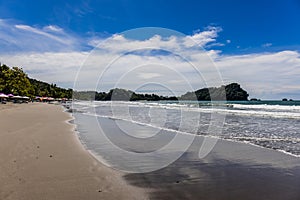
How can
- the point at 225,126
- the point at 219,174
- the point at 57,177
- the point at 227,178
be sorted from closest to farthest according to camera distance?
1. the point at 57,177
2. the point at 227,178
3. the point at 219,174
4. the point at 225,126

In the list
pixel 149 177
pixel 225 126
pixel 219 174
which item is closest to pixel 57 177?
pixel 149 177

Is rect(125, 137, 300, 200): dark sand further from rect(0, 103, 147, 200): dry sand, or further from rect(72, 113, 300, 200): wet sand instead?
rect(0, 103, 147, 200): dry sand

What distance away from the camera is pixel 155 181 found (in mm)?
5262

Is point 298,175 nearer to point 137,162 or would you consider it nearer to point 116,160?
point 137,162

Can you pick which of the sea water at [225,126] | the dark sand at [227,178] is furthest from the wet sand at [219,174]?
the sea water at [225,126]

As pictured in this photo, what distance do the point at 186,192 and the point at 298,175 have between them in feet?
9.85

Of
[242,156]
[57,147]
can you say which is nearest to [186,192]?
[242,156]

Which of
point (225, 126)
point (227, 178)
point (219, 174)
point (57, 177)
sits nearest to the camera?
point (57, 177)

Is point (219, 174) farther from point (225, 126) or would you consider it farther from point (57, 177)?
point (225, 126)

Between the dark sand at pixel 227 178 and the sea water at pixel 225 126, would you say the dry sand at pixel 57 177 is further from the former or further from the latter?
the sea water at pixel 225 126

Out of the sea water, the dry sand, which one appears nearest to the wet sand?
the dry sand

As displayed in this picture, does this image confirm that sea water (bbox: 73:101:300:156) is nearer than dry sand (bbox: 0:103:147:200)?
No

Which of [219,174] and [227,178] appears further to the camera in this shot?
[219,174]

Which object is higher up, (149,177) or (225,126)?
(225,126)
